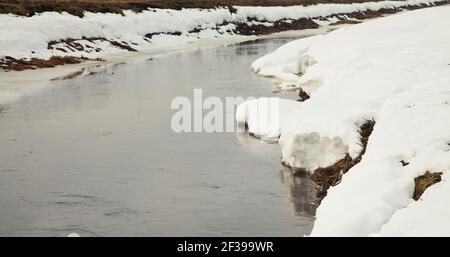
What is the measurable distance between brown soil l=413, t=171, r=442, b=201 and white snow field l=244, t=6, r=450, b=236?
9 centimetres

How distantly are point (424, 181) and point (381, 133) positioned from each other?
7.57 feet

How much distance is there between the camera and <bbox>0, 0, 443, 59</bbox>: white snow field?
1309 inches

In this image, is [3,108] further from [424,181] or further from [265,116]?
[424,181]

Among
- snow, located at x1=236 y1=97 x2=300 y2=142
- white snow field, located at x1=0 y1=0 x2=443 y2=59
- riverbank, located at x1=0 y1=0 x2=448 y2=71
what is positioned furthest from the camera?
white snow field, located at x1=0 y1=0 x2=443 y2=59

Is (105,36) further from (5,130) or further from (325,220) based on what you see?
(325,220)

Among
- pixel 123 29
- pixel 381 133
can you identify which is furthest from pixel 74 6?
pixel 381 133

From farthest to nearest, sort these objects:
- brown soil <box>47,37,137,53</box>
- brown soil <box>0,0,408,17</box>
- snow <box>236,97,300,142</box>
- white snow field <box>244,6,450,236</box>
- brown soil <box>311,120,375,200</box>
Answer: brown soil <box>0,0,408,17</box>
brown soil <box>47,37,137,53</box>
snow <box>236,97,300,142</box>
brown soil <box>311,120,375,200</box>
white snow field <box>244,6,450,236</box>

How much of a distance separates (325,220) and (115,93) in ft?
49.9

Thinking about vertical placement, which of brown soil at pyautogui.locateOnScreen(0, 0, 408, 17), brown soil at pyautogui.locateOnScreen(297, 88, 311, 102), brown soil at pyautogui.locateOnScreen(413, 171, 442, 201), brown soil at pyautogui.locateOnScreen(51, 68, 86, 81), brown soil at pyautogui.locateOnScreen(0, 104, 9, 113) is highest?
brown soil at pyautogui.locateOnScreen(0, 0, 408, 17)

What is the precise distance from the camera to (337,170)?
36.0 ft

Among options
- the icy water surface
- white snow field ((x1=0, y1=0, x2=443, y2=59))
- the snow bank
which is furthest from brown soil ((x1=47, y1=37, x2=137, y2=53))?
the snow bank

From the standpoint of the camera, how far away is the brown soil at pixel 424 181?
7945mm

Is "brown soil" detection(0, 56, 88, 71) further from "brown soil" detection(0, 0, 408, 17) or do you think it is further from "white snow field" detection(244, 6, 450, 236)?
"white snow field" detection(244, 6, 450, 236)

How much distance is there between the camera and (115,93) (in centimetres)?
2214
